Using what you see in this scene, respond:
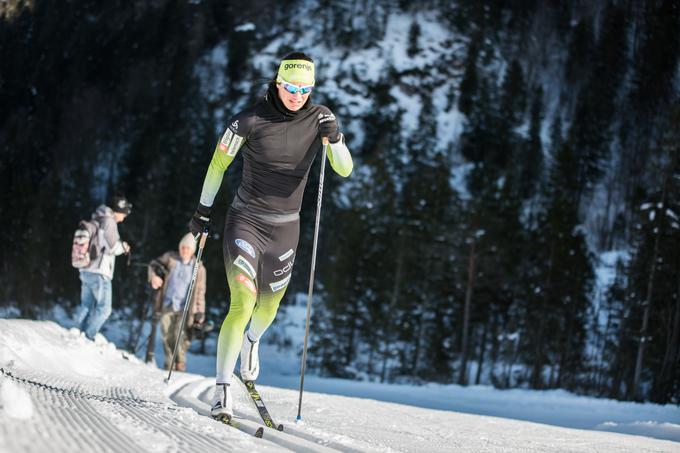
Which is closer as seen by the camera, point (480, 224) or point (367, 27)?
point (480, 224)

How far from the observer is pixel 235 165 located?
174 ft

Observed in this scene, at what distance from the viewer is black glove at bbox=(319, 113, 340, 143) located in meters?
4.53

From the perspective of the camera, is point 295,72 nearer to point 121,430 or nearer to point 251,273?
point 251,273

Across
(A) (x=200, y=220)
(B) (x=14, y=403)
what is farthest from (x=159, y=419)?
(A) (x=200, y=220)

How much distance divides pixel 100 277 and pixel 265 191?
512 cm

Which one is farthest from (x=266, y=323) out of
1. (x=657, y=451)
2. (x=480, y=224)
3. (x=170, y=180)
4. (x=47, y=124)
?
(x=47, y=124)

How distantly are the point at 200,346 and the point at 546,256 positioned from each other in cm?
2068

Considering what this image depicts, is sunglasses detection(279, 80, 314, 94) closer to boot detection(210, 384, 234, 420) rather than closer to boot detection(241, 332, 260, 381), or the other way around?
boot detection(241, 332, 260, 381)

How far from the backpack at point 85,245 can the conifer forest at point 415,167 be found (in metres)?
1.59

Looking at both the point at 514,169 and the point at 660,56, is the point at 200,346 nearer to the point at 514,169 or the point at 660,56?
the point at 514,169

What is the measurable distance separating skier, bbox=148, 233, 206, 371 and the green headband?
5.66m

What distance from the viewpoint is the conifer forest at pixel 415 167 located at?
32.7m

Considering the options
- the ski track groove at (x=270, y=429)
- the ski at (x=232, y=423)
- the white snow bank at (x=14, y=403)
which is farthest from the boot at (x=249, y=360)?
the white snow bank at (x=14, y=403)

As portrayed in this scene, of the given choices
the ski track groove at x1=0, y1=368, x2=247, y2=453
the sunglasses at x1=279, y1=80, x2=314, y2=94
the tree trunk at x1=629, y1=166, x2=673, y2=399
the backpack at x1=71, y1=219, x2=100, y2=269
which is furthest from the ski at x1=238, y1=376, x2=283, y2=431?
the tree trunk at x1=629, y1=166, x2=673, y2=399
